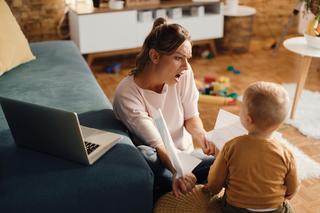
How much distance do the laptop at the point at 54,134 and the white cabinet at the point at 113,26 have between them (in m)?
2.16

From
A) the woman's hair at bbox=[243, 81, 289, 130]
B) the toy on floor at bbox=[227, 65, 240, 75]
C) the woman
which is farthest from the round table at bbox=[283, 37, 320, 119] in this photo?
the woman's hair at bbox=[243, 81, 289, 130]

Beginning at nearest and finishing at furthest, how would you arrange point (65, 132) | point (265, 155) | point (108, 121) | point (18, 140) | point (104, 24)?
point (265, 155) < point (65, 132) < point (18, 140) < point (108, 121) < point (104, 24)

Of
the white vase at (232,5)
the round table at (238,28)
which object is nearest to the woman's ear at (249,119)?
the round table at (238,28)

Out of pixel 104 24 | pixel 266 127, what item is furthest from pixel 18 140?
pixel 104 24

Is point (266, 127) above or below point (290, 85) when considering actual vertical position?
above

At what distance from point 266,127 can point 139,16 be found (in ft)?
9.21

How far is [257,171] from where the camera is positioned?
49.6 inches

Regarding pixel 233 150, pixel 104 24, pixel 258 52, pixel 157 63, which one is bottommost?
pixel 258 52

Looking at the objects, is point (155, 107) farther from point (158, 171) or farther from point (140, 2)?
point (140, 2)

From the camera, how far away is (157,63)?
1.64 meters

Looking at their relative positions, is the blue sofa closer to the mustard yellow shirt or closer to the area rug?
the mustard yellow shirt

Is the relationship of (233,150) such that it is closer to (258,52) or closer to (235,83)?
(235,83)

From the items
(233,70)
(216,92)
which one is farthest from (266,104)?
(233,70)

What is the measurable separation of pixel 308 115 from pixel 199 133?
140cm
